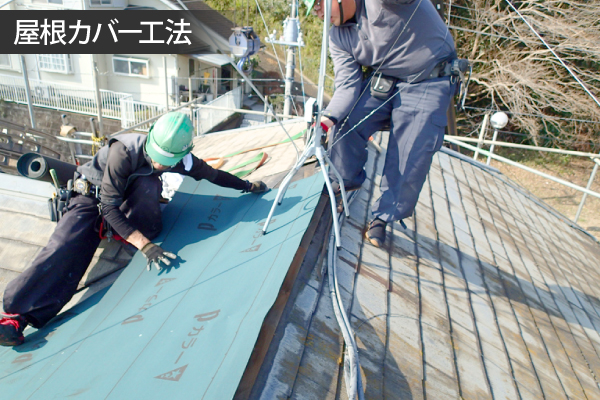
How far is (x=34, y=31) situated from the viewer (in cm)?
1102

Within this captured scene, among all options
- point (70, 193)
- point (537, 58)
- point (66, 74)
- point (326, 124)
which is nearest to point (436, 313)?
point (326, 124)

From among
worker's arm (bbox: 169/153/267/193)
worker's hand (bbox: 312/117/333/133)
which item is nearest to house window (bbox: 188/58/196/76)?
worker's arm (bbox: 169/153/267/193)

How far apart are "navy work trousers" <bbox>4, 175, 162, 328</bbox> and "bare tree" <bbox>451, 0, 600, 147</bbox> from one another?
Result: 1557cm

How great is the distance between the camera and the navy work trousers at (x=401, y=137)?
2.89 metres

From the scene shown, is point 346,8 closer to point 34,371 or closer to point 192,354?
point 192,354

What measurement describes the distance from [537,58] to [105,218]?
17.8 meters

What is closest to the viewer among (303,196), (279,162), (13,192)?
(303,196)

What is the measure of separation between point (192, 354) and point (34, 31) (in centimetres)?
1252

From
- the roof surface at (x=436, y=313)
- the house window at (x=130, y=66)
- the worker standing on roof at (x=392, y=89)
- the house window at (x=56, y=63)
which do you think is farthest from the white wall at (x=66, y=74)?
the worker standing on roof at (x=392, y=89)

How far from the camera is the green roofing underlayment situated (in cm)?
174

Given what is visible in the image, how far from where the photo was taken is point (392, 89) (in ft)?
9.82

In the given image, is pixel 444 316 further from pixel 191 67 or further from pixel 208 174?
pixel 191 67

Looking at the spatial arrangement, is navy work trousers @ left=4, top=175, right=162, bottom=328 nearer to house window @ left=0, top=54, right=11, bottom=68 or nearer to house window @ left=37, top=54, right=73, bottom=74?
house window @ left=37, top=54, right=73, bottom=74

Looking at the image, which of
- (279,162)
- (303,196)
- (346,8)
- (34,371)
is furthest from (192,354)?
(279,162)
